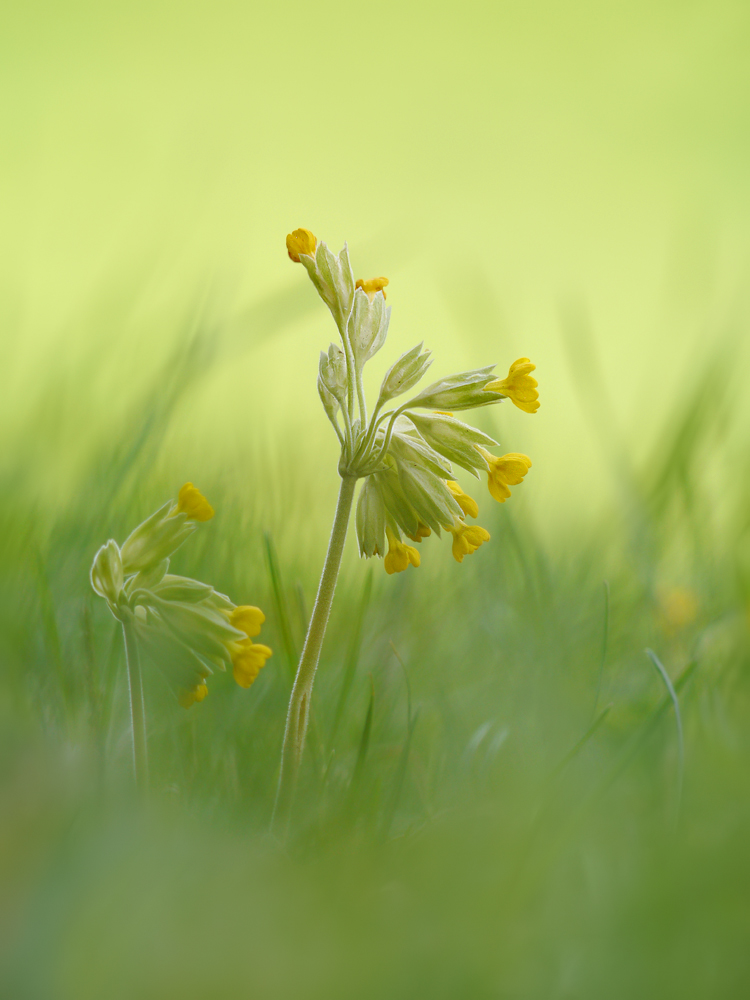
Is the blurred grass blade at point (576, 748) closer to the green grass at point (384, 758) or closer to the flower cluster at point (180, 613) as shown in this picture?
the green grass at point (384, 758)

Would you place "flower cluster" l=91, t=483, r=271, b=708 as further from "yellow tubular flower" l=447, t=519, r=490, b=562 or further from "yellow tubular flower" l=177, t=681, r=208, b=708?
"yellow tubular flower" l=447, t=519, r=490, b=562

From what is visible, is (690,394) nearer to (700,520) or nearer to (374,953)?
(700,520)

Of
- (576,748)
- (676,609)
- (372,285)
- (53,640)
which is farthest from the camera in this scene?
(676,609)

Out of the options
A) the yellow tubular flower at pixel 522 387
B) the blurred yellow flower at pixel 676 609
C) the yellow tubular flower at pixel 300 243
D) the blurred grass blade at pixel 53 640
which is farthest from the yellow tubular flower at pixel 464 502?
the blurred yellow flower at pixel 676 609

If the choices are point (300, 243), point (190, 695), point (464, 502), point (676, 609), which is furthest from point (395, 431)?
point (676, 609)

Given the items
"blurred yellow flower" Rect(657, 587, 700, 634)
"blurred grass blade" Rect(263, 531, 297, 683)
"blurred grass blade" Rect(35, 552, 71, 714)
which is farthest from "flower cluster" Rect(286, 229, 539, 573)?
"blurred yellow flower" Rect(657, 587, 700, 634)

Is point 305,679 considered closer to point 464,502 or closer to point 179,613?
point 179,613
